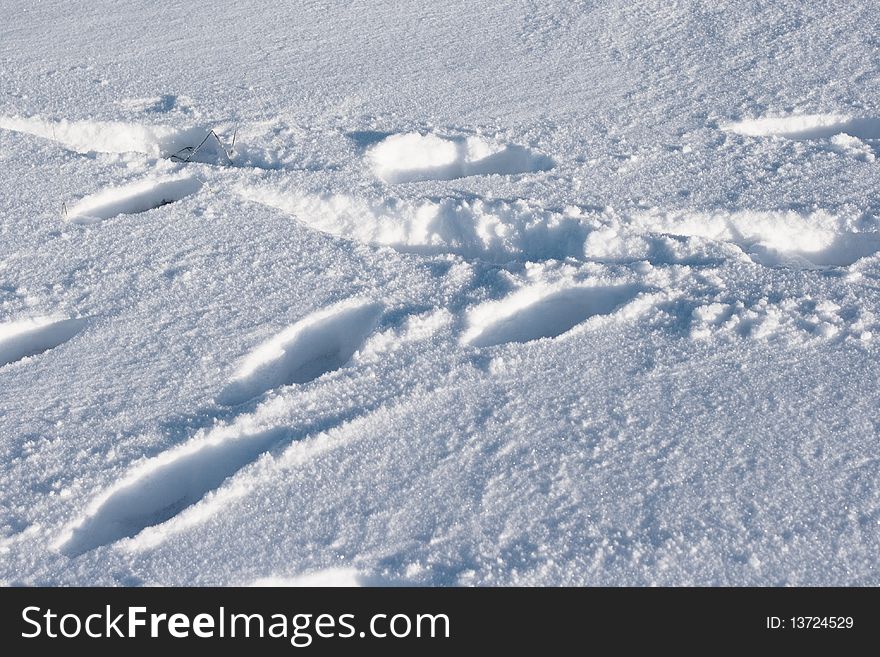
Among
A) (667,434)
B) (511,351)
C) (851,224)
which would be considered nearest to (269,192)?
(511,351)

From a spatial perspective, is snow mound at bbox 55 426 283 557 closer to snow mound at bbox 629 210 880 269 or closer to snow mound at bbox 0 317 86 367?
snow mound at bbox 0 317 86 367

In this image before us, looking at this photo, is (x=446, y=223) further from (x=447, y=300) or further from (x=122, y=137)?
(x=122, y=137)

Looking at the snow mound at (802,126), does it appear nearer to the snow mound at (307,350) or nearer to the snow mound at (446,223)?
the snow mound at (446,223)

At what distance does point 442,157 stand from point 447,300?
0.89m

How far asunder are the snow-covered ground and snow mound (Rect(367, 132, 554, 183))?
0.04 ft

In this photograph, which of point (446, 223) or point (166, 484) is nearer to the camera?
point (166, 484)

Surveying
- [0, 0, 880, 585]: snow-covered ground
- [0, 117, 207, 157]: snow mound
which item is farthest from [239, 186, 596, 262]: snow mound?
[0, 117, 207, 157]: snow mound

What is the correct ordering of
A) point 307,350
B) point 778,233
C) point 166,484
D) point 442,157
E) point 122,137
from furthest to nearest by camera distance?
point 122,137
point 442,157
point 778,233
point 307,350
point 166,484

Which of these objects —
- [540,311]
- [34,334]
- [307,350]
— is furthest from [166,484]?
[540,311]

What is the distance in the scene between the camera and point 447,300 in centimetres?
276

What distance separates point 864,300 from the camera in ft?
8.81

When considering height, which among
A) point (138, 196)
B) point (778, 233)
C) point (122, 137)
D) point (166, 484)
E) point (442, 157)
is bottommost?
point (778, 233)

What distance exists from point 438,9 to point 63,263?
227 cm

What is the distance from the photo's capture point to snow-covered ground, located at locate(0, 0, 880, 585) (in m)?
2.15
